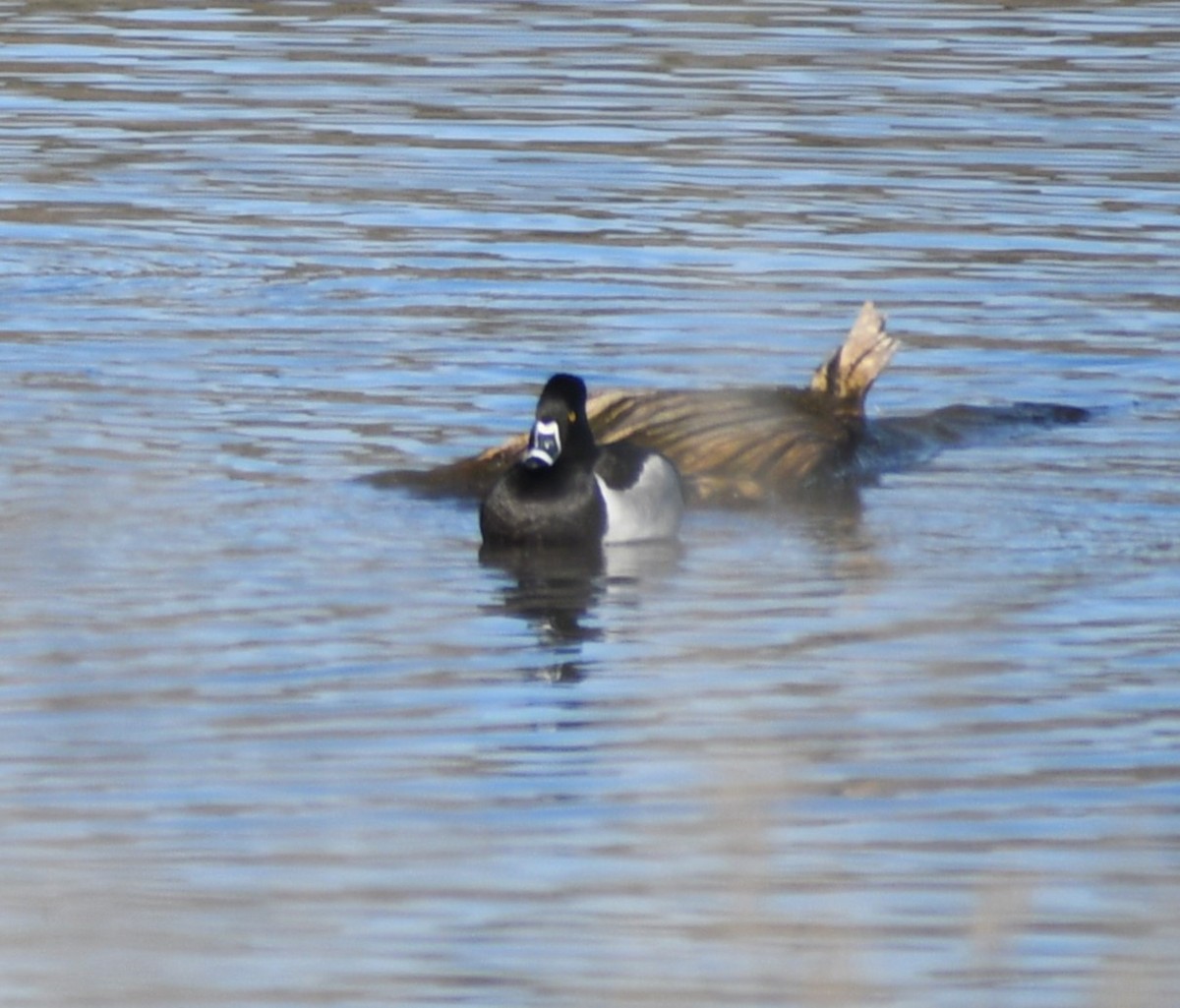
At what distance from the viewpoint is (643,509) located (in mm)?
11062

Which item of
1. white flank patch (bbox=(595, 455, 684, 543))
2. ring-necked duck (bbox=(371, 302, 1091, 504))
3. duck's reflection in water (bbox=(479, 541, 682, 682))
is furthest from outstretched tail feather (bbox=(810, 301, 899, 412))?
duck's reflection in water (bbox=(479, 541, 682, 682))

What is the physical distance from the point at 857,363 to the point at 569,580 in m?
2.47

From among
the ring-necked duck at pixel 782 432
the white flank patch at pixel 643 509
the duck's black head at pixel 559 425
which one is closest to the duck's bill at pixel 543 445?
the duck's black head at pixel 559 425

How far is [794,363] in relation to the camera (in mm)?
14016

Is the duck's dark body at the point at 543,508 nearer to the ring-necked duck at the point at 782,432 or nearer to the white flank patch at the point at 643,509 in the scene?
the white flank patch at the point at 643,509

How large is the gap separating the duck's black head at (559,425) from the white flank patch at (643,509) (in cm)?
17

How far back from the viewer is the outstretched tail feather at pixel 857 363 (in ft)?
41.2

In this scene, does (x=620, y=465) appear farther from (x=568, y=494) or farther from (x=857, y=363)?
(x=857, y=363)

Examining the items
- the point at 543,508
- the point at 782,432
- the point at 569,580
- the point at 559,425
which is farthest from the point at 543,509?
the point at 782,432

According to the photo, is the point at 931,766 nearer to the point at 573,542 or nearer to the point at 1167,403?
the point at 573,542

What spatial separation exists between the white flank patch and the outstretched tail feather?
1.60 m

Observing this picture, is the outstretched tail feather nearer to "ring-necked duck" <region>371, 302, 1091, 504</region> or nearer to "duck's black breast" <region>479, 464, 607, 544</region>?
"ring-necked duck" <region>371, 302, 1091, 504</region>

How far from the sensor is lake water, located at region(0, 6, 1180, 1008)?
21.2ft

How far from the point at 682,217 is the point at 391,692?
8.96 meters
